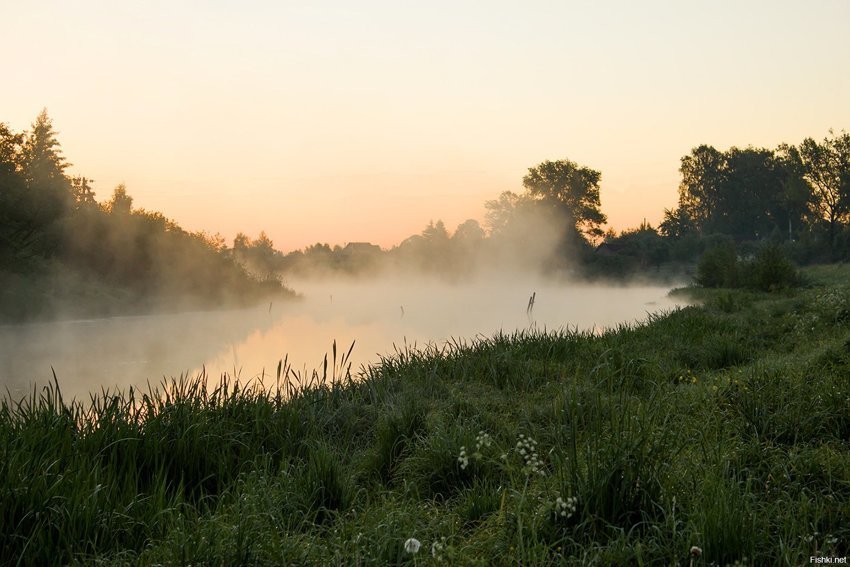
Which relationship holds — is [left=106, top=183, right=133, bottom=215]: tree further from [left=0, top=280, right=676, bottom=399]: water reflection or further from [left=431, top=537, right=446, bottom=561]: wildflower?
[left=431, top=537, right=446, bottom=561]: wildflower

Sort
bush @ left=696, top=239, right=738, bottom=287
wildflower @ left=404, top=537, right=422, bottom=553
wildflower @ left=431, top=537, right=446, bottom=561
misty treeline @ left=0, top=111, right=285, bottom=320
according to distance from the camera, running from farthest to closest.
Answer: bush @ left=696, top=239, right=738, bottom=287, misty treeline @ left=0, top=111, right=285, bottom=320, wildflower @ left=431, top=537, right=446, bottom=561, wildflower @ left=404, top=537, right=422, bottom=553

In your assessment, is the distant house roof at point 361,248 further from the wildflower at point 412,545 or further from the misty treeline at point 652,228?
the wildflower at point 412,545

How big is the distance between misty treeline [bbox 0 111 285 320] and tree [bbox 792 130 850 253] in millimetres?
59947

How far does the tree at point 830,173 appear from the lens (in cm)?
6488

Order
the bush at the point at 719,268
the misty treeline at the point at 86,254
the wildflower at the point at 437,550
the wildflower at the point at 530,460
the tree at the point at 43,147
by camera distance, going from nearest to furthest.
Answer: the wildflower at the point at 437,550
the wildflower at the point at 530,460
the misty treeline at the point at 86,254
the bush at the point at 719,268
the tree at the point at 43,147

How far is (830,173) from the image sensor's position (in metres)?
66.8

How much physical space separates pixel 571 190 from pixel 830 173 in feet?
95.9

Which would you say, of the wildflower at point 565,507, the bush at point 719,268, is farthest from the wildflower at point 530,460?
the bush at point 719,268

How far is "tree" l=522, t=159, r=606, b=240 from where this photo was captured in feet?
268

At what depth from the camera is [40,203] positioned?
2992 centimetres

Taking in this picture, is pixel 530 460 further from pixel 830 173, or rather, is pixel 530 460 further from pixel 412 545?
pixel 830 173

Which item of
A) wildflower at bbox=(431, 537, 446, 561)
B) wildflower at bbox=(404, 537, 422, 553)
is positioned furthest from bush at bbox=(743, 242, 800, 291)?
wildflower at bbox=(404, 537, 422, 553)

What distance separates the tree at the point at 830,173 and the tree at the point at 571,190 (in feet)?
80.1

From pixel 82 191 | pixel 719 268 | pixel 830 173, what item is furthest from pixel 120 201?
pixel 830 173
